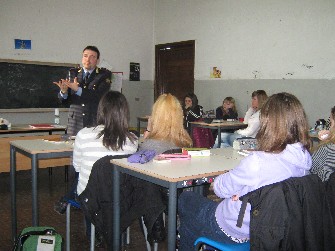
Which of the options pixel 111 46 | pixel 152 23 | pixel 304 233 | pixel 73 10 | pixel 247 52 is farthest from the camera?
pixel 152 23

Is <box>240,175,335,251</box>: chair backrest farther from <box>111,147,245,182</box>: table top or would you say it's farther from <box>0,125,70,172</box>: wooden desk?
<box>0,125,70,172</box>: wooden desk

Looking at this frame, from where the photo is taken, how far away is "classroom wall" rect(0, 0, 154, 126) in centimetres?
623

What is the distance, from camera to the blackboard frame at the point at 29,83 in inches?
241

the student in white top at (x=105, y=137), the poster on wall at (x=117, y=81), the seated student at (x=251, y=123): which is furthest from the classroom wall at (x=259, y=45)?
the student in white top at (x=105, y=137)

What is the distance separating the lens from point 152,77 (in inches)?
324

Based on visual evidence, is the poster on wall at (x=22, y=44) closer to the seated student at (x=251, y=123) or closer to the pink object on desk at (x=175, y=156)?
the seated student at (x=251, y=123)

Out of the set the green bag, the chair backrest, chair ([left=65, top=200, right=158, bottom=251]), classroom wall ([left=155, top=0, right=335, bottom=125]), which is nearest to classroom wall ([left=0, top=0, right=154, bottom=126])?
classroom wall ([left=155, top=0, right=335, bottom=125])

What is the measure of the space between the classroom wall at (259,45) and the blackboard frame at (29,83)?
243cm

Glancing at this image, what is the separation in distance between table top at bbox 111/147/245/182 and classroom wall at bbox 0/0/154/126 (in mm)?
4535

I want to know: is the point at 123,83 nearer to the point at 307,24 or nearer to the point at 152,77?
the point at 152,77

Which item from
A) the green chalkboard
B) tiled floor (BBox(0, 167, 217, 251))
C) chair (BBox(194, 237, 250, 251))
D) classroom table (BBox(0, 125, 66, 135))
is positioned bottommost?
tiled floor (BBox(0, 167, 217, 251))

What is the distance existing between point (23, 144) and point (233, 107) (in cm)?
415

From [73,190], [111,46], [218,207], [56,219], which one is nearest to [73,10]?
[111,46]

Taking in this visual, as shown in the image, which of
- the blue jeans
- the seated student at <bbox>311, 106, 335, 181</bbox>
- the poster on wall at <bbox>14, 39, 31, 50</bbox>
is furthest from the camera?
the poster on wall at <bbox>14, 39, 31, 50</bbox>
